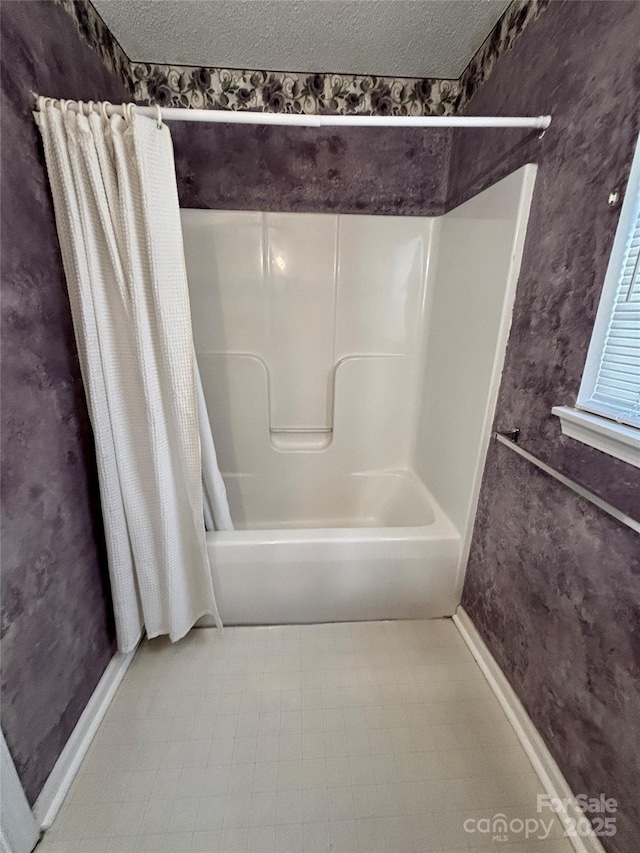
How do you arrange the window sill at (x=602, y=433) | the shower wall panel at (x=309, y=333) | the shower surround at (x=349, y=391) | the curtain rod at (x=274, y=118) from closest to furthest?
the window sill at (x=602, y=433), the curtain rod at (x=274, y=118), the shower surround at (x=349, y=391), the shower wall panel at (x=309, y=333)

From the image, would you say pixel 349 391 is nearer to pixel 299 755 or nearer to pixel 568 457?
pixel 568 457

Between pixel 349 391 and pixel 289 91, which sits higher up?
pixel 289 91

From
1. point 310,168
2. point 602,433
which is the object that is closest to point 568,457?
point 602,433

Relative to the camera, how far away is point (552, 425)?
3.46 ft

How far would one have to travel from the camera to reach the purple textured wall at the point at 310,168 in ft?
5.52

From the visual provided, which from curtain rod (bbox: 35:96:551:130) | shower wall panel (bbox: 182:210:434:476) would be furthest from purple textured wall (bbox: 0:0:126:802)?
shower wall panel (bbox: 182:210:434:476)

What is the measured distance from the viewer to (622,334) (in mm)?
871

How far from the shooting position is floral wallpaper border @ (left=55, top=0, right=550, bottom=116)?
1609mm

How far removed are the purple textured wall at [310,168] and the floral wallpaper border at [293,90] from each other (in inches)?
4.0

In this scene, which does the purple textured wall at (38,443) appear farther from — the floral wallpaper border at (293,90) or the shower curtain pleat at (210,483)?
the floral wallpaper border at (293,90)

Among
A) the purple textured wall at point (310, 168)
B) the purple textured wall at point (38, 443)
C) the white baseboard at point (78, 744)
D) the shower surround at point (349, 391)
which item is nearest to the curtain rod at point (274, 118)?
the purple textured wall at point (38, 443)

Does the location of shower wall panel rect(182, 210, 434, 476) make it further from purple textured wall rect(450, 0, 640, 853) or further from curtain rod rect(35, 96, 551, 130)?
curtain rod rect(35, 96, 551, 130)

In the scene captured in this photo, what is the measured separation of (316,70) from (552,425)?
1776 mm

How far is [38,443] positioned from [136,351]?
14.1 inches
